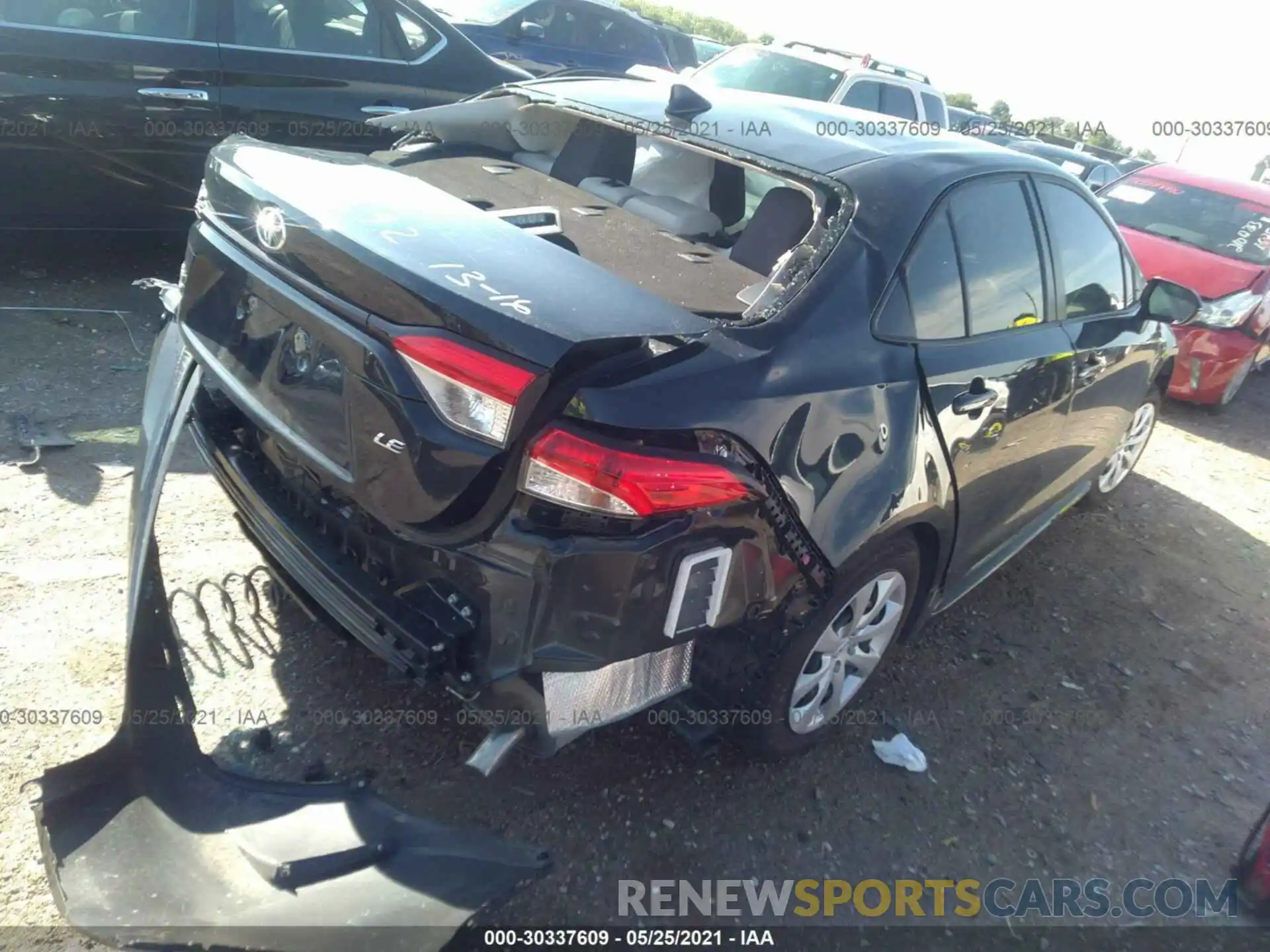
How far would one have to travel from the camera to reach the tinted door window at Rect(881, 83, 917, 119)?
27.4 feet

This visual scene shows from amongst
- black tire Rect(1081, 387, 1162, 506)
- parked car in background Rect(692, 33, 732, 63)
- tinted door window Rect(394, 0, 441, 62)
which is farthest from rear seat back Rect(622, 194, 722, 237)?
parked car in background Rect(692, 33, 732, 63)

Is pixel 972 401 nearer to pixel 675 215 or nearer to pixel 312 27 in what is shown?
pixel 675 215

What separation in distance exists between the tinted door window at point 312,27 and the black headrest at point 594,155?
2686 millimetres

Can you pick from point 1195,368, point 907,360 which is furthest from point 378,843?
point 1195,368

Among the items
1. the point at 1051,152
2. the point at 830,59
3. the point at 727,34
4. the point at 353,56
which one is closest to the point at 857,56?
the point at 830,59

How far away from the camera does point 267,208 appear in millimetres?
2174

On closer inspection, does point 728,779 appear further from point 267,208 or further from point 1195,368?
point 1195,368

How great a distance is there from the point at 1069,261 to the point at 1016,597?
142 centimetres

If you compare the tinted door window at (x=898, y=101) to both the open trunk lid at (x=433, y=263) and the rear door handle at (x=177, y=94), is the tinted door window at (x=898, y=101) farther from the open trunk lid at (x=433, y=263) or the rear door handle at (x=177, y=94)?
the open trunk lid at (x=433, y=263)

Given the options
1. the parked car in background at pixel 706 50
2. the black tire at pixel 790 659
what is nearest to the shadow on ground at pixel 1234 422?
the black tire at pixel 790 659

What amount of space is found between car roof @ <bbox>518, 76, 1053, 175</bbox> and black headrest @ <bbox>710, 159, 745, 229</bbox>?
0.74 ft

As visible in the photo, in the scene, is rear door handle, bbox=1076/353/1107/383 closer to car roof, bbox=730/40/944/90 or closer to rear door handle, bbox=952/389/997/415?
rear door handle, bbox=952/389/997/415

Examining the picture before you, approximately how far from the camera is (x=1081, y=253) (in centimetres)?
344
